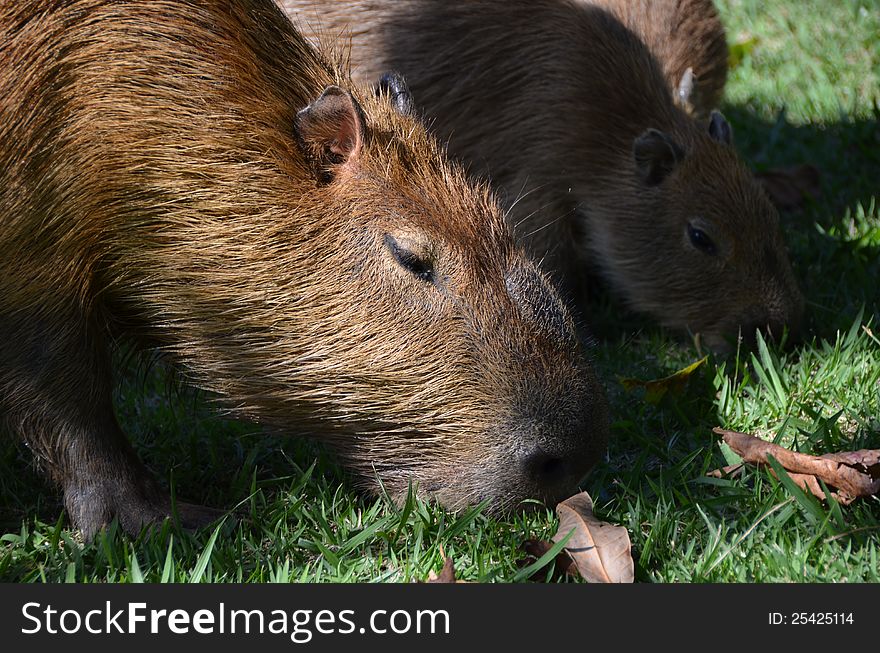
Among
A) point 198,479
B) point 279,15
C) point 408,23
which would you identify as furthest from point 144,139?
point 408,23

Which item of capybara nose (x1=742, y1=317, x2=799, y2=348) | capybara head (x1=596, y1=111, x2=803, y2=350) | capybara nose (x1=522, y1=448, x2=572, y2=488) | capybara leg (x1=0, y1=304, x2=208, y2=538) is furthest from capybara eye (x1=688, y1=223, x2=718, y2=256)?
capybara leg (x1=0, y1=304, x2=208, y2=538)

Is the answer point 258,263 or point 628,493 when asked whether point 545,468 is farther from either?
point 258,263

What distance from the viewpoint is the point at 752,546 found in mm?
3195

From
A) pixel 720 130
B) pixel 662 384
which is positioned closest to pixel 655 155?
pixel 720 130

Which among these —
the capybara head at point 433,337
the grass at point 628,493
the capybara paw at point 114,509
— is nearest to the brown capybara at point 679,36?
the grass at point 628,493

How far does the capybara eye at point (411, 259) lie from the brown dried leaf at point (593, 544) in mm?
788

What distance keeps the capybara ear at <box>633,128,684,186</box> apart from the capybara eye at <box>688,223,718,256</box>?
0.30m

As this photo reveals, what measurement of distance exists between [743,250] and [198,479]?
260cm

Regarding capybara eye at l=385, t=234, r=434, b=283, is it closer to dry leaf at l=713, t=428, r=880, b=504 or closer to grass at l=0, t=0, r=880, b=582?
grass at l=0, t=0, r=880, b=582

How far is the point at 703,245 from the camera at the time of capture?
5129 millimetres

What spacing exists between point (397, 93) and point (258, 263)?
2.61ft

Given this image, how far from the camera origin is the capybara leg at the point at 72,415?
3.15m
